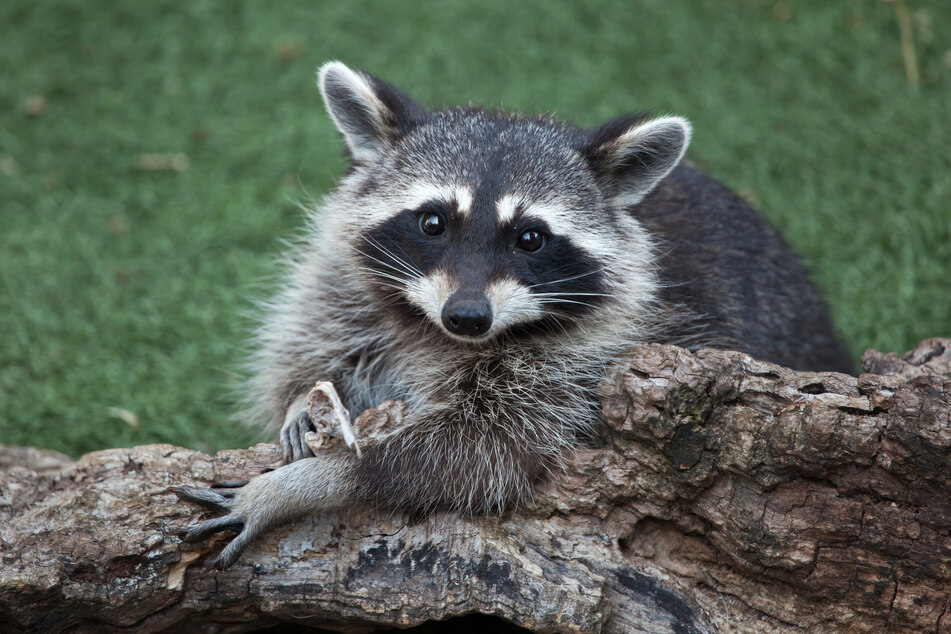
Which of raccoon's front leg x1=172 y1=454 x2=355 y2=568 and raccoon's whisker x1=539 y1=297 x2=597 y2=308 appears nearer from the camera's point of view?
raccoon's front leg x1=172 y1=454 x2=355 y2=568

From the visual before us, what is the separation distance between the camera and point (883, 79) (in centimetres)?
557

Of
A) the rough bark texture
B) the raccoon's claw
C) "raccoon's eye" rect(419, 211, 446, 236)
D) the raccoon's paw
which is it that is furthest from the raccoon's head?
the raccoon's paw

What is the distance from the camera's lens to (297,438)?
3.19 metres

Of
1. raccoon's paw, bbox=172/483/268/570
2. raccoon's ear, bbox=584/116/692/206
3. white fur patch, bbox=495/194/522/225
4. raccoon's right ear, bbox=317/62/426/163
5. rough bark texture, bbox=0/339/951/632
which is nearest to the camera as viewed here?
rough bark texture, bbox=0/339/951/632

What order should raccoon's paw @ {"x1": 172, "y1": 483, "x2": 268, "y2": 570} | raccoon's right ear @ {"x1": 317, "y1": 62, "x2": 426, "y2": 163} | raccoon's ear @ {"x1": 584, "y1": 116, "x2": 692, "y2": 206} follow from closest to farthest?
raccoon's paw @ {"x1": 172, "y1": 483, "x2": 268, "y2": 570} < raccoon's ear @ {"x1": 584, "y1": 116, "x2": 692, "y2": 206} < raccoon's right ear @ {"x1": 317, "y1": 62, "x2": 426, "y2": 163}

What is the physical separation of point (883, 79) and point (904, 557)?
389 cm

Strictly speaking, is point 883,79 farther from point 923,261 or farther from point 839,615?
point 839,615

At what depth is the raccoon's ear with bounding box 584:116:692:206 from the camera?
130 inches

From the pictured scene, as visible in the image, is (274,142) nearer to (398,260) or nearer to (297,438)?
(398,260)

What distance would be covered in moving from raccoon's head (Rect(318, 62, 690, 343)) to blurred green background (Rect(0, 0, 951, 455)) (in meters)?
0.90

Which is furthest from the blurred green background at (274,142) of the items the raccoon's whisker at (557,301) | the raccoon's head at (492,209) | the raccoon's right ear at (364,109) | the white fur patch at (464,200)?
the raccoon's whisker at (557,301)

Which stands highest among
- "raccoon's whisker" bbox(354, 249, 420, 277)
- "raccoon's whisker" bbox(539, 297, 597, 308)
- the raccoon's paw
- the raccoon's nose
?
"raccoon's whisker" bbox(539, 297, 597, 308)

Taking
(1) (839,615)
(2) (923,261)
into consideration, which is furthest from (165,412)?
(2) (923,261)

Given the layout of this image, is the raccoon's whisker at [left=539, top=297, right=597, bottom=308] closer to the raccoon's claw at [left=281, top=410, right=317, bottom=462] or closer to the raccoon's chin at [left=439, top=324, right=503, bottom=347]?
the raccoon's chin at [left=439, top=324, right=503, bottom=347]
